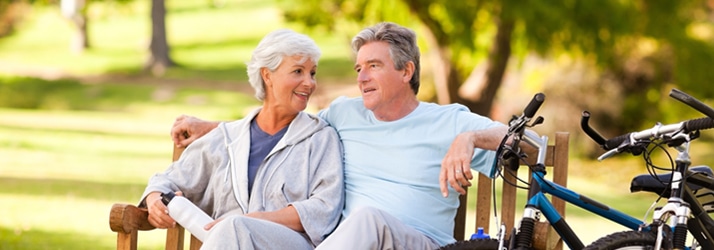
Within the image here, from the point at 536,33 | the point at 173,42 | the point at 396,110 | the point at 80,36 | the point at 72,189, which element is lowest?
the point at 396,110

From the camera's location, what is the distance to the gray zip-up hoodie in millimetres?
4207

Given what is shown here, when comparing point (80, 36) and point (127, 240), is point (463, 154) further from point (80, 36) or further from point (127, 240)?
point (80, 36)

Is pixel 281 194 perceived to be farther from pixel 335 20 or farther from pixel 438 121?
pixel 335 20

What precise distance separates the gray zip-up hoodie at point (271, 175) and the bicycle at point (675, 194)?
3.33 ft

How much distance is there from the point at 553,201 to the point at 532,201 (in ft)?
1.54

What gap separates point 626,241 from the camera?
140 inches

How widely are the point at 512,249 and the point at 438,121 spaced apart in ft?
2.59

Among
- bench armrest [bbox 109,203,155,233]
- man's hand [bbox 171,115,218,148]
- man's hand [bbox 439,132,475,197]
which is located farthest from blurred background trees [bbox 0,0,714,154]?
man's hand [bbox 439,132,475,197]

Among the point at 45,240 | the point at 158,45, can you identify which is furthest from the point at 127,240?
the point at 158,45

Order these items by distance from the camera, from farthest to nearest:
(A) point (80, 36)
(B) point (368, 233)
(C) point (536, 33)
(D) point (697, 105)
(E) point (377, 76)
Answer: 1. (A) point (80, 36)
2. (C) point (536, 33)
3. (E) point (377, 76)
4. (B) point (368, 233)
5. (D) point (697, 105)

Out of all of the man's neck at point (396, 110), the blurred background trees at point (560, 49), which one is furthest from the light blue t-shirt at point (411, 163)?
the blurred background trees at point (560, 49)

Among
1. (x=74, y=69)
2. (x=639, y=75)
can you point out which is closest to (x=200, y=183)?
(x=639, y=75)

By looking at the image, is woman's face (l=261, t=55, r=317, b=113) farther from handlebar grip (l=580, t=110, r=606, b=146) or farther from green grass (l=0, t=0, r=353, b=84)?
green grass (l=0, t=0, r=353, b=84)

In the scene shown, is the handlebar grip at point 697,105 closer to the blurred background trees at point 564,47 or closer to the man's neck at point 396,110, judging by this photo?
the man's neck at point 396,110
